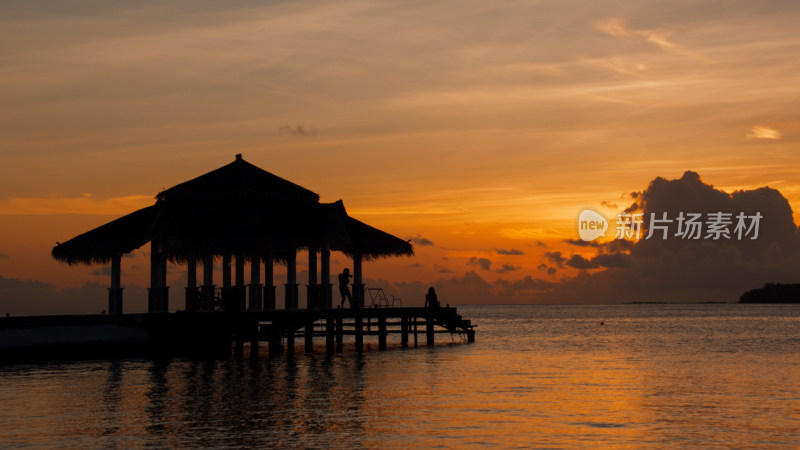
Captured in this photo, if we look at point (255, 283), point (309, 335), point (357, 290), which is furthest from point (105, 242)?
point (357, 290)

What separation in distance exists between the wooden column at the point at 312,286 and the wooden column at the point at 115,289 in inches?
291

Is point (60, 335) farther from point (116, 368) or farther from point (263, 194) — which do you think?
point (263, 194)

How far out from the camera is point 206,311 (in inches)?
1432

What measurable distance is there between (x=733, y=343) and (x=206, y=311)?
36.4 meters

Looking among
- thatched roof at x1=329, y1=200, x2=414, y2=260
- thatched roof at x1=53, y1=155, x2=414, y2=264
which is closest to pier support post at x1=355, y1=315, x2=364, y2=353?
thatched roof at x1=329, y1=200, x2=414, y2=260

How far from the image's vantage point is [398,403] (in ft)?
83.4

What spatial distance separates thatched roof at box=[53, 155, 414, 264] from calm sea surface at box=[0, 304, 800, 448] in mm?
4603

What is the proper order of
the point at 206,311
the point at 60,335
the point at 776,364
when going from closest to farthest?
the point at 60,335, the point at 206,311, the point at 776,364

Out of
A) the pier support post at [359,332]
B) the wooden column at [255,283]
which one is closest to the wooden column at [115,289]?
the wooden column at [255,283]

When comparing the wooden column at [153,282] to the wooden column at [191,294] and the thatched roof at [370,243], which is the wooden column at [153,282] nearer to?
the wooden column at [191,294]

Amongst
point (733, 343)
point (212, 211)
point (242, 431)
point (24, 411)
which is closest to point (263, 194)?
point (212, 211)

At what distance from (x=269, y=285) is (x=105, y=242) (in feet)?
21.9

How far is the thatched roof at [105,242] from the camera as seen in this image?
3781cm

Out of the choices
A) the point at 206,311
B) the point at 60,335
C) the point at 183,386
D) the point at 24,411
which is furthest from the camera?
the point at 206,311
